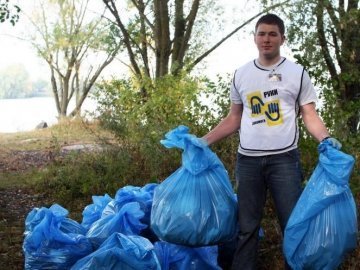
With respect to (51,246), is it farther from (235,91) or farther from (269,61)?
(269,61)

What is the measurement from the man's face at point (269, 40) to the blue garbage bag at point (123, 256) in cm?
131

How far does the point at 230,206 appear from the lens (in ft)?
10.1

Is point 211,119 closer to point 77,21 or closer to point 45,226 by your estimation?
point 45,226

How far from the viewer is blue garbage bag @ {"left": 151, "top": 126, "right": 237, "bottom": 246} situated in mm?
2916

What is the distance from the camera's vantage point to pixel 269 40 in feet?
9.46

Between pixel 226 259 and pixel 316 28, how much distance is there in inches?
266

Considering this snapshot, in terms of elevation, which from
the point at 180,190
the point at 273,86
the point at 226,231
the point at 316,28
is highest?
the point at 316,28

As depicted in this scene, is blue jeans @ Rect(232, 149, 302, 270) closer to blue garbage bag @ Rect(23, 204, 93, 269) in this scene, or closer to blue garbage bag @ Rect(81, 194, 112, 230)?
blue garbage bag @ Rect(23, 204, 93, 269)

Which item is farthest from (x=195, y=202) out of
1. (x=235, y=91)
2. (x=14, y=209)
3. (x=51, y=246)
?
(x=14, y=209)

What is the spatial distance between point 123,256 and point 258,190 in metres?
0.87

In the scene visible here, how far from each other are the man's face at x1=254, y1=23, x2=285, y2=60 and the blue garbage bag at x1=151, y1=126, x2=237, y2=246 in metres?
0.64

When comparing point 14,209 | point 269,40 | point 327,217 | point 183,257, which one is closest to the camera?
point 327,217

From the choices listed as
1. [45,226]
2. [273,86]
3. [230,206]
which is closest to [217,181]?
[230,206]

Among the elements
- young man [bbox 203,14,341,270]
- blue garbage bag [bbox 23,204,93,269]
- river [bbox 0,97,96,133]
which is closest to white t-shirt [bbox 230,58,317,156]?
young man [bbox 203,14,341,270]
